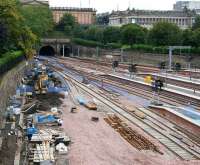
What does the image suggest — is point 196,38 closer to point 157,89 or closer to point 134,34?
point 134,34

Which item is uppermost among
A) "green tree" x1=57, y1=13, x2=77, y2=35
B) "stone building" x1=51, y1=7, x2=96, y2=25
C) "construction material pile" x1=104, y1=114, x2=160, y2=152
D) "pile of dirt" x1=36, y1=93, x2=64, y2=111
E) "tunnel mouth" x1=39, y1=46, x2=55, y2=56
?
"stone building" x1=51, y1=7, x2=96, y2=25

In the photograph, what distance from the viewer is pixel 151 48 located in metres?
91.8

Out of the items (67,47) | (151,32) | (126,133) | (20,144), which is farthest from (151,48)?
(20,144)

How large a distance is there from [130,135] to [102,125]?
3.87m

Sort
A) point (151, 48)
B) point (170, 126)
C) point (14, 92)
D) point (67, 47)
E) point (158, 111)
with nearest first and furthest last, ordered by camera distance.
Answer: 1. point (170, 126)
2. point (158, 111)
3. point (14, 92)
4. point (151, 48)
5. point (67, 47)

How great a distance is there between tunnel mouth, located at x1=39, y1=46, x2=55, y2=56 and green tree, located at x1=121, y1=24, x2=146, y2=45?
29.5 metres

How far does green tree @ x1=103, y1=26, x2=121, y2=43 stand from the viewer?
390ft

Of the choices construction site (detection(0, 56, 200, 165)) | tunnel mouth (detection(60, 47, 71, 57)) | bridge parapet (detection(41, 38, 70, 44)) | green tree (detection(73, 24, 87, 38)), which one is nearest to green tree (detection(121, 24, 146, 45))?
bridge parapet (detection(41, 38, 70, 44))

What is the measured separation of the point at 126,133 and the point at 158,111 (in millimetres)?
9413

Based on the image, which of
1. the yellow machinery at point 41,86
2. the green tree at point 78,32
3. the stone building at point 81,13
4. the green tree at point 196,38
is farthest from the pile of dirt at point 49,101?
the stone building at point 81,13

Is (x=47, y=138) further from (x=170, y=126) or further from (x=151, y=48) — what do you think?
(x=151, y=48)

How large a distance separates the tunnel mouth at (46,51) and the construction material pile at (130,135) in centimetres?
9382

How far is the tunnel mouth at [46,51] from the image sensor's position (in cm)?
13312

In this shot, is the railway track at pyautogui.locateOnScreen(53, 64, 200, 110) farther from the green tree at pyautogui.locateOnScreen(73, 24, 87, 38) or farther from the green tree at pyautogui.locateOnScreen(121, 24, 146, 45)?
the green tree at pyautogui.locateOnScreen(73, 24, 87, 38)
